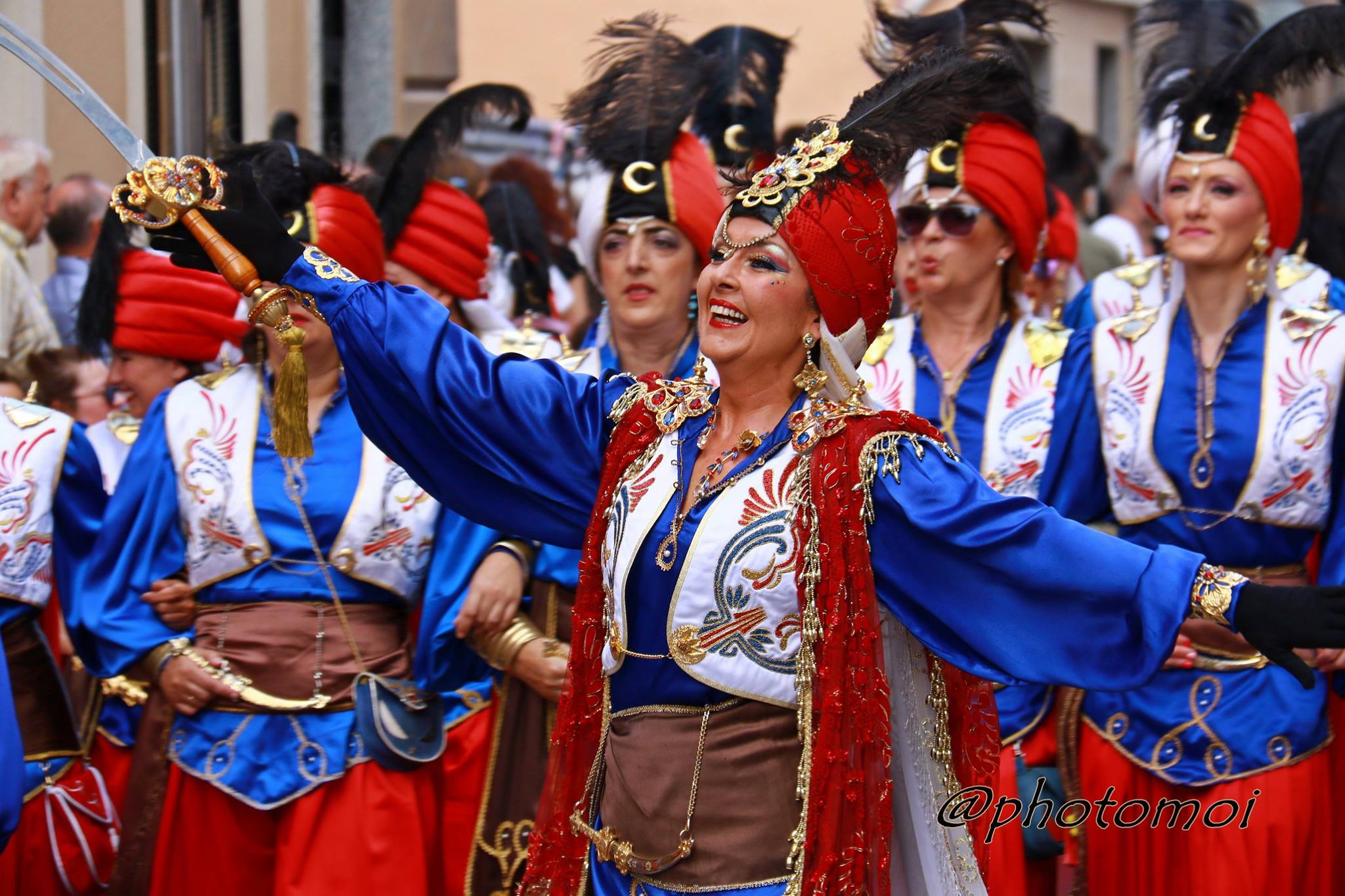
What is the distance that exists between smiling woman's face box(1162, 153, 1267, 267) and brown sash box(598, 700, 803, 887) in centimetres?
224

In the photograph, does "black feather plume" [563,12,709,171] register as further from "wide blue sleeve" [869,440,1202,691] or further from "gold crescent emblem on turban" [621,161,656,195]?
"wide blue sleeve" [869,440,1202,691]

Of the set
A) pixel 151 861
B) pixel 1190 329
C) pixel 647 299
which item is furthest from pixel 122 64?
pixel 1190 329

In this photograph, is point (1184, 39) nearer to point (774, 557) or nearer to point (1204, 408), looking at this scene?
point (1204, 408)

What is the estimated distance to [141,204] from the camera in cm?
332

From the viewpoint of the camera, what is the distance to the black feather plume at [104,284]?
531 cm

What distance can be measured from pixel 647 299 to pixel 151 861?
196cm

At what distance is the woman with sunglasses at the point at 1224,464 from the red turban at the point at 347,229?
1930 millimetres

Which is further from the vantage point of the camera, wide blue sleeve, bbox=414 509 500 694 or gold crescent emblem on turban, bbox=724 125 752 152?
gold crescent emblem on turban, bbox=724 125 752 152

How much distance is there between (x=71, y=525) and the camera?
15.7 feet

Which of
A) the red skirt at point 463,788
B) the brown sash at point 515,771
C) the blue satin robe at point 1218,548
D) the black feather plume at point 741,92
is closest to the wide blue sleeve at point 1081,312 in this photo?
the black feather plume at point 741,92

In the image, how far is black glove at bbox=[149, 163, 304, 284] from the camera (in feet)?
11.1

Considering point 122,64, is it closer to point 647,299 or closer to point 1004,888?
point 647,299

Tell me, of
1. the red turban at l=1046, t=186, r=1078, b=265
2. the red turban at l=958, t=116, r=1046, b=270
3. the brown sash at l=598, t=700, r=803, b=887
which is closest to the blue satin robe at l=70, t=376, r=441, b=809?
the brown sash at l=598, t=700, r=803, b=887

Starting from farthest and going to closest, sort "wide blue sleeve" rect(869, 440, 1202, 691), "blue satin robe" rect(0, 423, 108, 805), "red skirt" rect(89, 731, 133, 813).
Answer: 1. "red skirt" rect(89, 731, 133, 813)
2. "blue satin robe" rect(0, 423, 108, 805)
3. "wide blue sleeve" rect(869, 440, 1202, 691)
